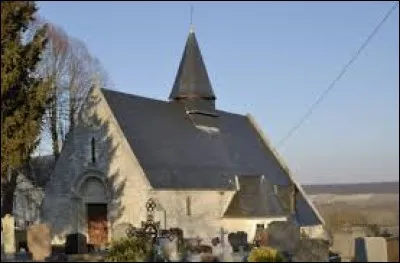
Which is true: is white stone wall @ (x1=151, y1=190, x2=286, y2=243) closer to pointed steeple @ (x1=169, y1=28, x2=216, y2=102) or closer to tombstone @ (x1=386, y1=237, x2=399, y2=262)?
pointed steeple @ (x1=169, y1=28, x2=216, y2=102)

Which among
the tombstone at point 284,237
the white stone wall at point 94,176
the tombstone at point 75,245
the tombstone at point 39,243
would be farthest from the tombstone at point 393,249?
the white stone wall at point 94,176

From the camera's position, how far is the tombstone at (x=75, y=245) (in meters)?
24.3

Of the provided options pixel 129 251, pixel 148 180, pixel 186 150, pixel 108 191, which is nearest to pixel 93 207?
pixel 108 191

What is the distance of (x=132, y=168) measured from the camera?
1126 inches

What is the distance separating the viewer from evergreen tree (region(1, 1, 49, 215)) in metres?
21.3

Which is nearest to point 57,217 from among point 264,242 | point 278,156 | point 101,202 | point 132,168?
point 101,202

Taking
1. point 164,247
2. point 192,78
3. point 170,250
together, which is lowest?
point 170,250

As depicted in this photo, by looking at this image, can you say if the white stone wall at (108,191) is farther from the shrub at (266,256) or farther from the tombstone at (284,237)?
the shrub at (266,256)

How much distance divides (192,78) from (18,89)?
50.7 feet

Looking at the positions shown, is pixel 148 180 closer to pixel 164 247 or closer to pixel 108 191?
pixel 108 191

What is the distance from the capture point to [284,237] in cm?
2325

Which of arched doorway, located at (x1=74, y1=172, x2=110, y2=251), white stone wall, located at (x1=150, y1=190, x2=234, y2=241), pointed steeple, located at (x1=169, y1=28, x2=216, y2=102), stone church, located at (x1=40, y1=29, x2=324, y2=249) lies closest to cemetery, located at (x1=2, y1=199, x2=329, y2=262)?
white stone wall, located at (x1=150, y1=190, x2=234, y2=241)

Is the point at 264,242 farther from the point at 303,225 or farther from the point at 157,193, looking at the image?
the point at 303,225

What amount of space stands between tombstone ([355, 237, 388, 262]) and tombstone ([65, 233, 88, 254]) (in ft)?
33.4
